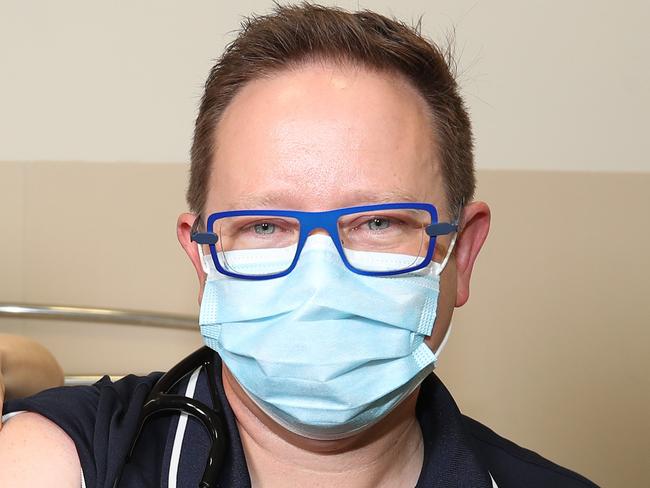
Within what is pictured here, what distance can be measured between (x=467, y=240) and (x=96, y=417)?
0.56 metres

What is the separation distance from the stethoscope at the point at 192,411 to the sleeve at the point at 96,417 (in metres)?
0.01

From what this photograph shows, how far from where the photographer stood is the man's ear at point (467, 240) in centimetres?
135

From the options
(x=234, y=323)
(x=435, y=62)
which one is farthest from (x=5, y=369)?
(x=435, y=62)

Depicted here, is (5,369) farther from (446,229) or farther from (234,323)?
(446,229)

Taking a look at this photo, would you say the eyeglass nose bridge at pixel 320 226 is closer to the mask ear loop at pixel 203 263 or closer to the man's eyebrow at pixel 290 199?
the man's eyebrow at pixel 290 199

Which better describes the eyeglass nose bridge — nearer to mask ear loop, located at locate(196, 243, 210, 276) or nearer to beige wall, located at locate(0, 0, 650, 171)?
mask ear loop, located at locate(196, 243, 210, 276)

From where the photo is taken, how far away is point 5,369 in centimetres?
139

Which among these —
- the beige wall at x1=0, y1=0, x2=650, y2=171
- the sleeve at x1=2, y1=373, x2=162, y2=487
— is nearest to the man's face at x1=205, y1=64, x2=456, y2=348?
the sleeve at x1=2, y1=373, x2=162, y2=487

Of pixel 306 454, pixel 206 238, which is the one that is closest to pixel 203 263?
pixel 206 238

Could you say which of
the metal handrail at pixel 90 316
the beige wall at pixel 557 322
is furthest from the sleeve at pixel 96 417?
the beige wall at pixel 557 322

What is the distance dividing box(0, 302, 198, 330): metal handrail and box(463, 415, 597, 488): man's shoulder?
94 centimetres

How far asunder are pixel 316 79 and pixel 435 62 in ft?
0.63

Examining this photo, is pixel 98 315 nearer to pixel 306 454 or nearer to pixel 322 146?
pixel 306 454

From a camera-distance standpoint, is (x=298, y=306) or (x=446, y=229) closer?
(x=298, y=306)
